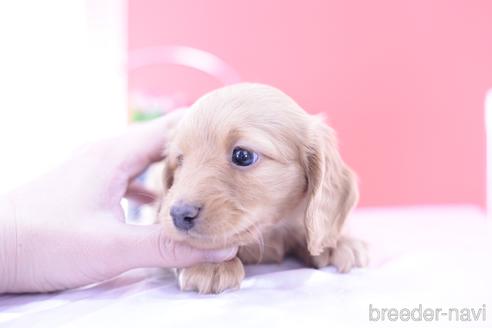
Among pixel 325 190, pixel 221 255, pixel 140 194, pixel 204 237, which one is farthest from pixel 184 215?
pixel 140 194

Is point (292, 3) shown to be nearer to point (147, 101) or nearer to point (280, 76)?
point (280, 76)

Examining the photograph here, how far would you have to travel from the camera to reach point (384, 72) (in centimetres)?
442

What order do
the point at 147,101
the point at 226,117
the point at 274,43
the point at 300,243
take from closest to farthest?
the point at 226,117 → the point at 300,243 → the point at 147,101 → the point at 274,43

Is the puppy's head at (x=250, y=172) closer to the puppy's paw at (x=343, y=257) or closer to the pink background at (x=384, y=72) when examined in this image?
the puppy's paw at (x=343, y=257)

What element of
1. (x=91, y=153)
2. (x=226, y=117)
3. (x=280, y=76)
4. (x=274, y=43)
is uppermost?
(x=274, y=43)

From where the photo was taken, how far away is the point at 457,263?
1564 millimetres

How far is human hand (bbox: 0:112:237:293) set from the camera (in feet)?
4.33

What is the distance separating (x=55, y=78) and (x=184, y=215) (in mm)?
3152

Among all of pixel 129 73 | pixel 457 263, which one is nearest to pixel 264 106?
pixel 457 263

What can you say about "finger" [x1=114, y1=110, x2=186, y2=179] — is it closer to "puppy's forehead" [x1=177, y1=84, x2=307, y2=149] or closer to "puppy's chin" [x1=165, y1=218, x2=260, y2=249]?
"puppy's forehead" [x1=177, y1=84, x2=307, y2=149]

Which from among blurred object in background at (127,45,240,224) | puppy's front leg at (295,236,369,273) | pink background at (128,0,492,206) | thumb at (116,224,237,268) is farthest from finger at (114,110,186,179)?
pink background at (128,0,492,206)

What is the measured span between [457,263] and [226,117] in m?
0.86

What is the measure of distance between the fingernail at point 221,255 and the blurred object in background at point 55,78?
7.35ft

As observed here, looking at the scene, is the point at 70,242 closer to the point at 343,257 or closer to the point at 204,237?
the point at 204,237
